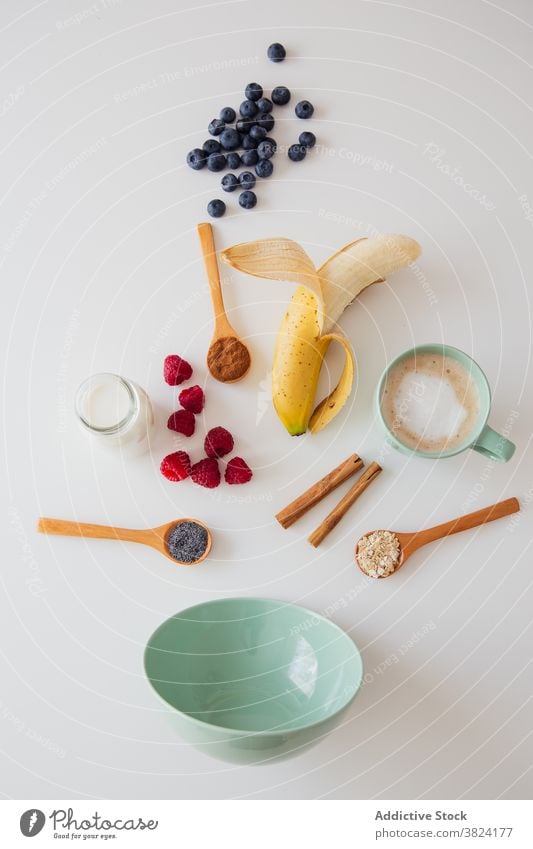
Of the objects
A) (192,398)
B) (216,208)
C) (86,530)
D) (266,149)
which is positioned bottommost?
(86,530)

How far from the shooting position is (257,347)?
116cm

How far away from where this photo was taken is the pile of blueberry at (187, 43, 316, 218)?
1.17 meters

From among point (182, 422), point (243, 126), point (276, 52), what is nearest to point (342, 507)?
point (182, 422)

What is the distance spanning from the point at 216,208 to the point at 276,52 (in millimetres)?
258

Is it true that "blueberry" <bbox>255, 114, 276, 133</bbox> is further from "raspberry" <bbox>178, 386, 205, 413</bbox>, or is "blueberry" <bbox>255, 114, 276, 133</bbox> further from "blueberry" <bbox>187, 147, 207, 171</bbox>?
"raspberry" <bbox>178, 386, 205, 413</bbox>

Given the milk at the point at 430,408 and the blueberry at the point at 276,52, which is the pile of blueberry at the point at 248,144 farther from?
the milk at the point at 430,408

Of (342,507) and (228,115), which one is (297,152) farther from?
(342,507)

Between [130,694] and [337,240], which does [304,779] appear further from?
[337,240]

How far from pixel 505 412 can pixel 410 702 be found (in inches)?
17.1

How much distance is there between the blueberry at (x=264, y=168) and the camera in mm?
1167

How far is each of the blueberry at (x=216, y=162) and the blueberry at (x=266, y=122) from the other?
0.08 meters

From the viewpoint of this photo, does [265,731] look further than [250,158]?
No

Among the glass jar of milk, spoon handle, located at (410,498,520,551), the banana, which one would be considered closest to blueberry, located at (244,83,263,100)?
the banana

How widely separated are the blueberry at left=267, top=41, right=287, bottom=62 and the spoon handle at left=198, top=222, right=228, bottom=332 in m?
0.27
